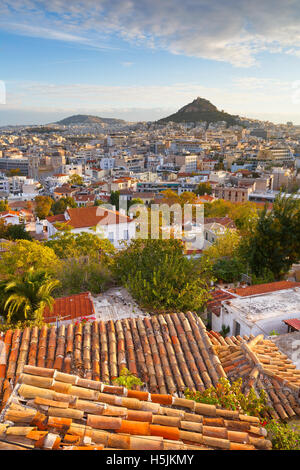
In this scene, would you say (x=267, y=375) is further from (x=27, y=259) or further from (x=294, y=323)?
(x=27, y=259)

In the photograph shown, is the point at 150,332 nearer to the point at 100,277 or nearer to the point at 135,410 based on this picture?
the point at 135,410

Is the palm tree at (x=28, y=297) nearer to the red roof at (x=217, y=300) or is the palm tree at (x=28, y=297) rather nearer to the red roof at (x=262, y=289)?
the red roof at (x=217, y=300)

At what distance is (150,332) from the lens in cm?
495

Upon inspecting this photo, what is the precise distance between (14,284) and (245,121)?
18290 cm

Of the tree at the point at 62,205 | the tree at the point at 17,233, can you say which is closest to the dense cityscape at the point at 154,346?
the tree at the point at 17,233

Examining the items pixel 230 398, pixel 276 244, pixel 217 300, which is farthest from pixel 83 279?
pixel 230 398

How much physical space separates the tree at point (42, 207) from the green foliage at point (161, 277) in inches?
1303

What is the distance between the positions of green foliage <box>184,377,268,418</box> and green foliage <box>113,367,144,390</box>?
0.57 metres

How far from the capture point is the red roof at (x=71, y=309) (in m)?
7.73

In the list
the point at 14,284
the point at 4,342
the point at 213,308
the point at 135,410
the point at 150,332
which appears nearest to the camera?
the point at 135,410

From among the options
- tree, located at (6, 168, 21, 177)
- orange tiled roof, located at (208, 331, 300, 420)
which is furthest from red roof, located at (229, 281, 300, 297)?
tree, located at (6, 168, 21, 177)

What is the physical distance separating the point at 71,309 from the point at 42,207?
36.6m
